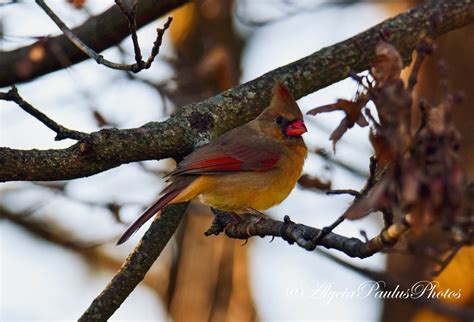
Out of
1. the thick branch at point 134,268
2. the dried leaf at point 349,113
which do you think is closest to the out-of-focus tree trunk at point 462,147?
the thick branch at point 134,268

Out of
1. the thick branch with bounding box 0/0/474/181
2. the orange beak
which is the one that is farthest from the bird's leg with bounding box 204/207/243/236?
the orange beak

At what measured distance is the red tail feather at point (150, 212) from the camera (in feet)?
13.2

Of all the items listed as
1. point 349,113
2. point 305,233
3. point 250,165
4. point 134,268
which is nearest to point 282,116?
point 250,165

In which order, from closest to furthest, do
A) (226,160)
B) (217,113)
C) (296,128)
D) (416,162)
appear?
(416,162), (217,113), (226,160), (296,128)

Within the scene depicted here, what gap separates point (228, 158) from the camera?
4.86 m

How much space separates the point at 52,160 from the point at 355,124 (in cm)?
141

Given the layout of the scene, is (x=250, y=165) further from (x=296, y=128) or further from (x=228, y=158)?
(x=296, y=128)

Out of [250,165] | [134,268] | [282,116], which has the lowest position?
[134,268]

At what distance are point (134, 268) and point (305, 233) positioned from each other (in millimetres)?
1089

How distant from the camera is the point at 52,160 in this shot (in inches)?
141

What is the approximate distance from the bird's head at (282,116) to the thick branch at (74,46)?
34.5 inches

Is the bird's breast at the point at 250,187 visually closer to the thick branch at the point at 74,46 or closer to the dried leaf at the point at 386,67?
the thick branch at the point at 74,46

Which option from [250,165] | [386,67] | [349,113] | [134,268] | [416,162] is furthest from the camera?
[250,165]

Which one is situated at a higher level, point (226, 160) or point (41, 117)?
point (226, 160)
